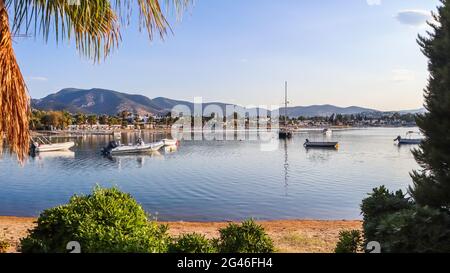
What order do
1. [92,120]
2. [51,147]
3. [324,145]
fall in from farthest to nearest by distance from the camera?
[92,120] → [324,145] → [51,147]

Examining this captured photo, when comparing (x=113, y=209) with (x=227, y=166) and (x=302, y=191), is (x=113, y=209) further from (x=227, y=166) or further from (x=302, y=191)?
(x=227, y=166)

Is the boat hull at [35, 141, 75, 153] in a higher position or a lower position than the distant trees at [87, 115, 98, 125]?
lower

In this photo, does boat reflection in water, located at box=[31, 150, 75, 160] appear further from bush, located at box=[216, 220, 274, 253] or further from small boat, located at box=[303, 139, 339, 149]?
bush, located at box=[216, 220, 274, 253]

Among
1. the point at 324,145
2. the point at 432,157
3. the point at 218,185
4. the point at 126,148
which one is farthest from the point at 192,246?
the point at 324,145

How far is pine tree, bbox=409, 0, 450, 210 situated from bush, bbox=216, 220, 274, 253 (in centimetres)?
280

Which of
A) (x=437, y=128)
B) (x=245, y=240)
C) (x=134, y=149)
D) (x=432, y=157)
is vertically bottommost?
(x=134, y=149)

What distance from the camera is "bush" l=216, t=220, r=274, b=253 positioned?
20.7ft

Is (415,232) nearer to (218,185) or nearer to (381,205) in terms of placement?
(381,205)

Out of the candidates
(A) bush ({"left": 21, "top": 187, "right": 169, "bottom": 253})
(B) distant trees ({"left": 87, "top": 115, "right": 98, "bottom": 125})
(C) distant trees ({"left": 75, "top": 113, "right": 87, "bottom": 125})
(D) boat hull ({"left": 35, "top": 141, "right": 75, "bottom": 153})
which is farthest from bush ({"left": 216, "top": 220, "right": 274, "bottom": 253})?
(B) distant trees ({"left": 87, "top": 115, "right": 98, "bottom": 125})

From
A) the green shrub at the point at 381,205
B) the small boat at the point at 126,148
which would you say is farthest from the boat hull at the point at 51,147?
the green shrub at the point at 381,205

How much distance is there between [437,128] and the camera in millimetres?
6734

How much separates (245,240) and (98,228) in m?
2.42
